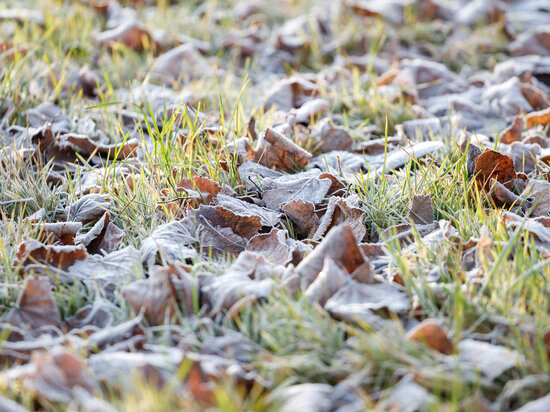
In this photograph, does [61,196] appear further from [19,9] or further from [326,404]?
[19,9]

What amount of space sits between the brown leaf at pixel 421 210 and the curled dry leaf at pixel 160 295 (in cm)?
82

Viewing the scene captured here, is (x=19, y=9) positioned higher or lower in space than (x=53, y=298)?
higher

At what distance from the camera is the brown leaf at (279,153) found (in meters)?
2.33

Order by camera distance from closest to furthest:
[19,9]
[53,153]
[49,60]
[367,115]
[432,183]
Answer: [432,183], [53,153], [367,115], [49,60], [19,9]

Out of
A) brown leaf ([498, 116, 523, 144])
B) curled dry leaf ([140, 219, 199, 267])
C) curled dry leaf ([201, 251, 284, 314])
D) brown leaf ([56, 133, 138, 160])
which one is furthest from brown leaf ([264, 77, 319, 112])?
curled dry leaf ([201, 251, 284, 314])

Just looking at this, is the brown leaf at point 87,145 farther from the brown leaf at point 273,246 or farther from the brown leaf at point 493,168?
the brown leaf at point 493,168

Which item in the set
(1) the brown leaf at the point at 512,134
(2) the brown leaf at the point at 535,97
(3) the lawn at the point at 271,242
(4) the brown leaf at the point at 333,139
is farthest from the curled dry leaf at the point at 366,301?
(2) the brown leaf at the point at 535,97

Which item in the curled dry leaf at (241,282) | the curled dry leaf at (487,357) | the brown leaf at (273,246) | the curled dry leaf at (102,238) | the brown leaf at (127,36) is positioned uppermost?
the brown leaf at (127,36)

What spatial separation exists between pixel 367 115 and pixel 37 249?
6.02 feet

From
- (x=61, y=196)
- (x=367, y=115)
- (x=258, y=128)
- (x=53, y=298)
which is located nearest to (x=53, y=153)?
(x=61, y=196)

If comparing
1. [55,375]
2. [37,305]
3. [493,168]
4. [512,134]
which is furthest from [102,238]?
[512,134]

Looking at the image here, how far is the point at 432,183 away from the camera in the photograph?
205cm

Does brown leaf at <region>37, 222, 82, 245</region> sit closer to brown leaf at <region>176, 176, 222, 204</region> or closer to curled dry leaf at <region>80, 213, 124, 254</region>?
curled dry leaf at <region>80, 213, 124, 254</region>

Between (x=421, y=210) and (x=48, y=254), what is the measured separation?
1157 mm
